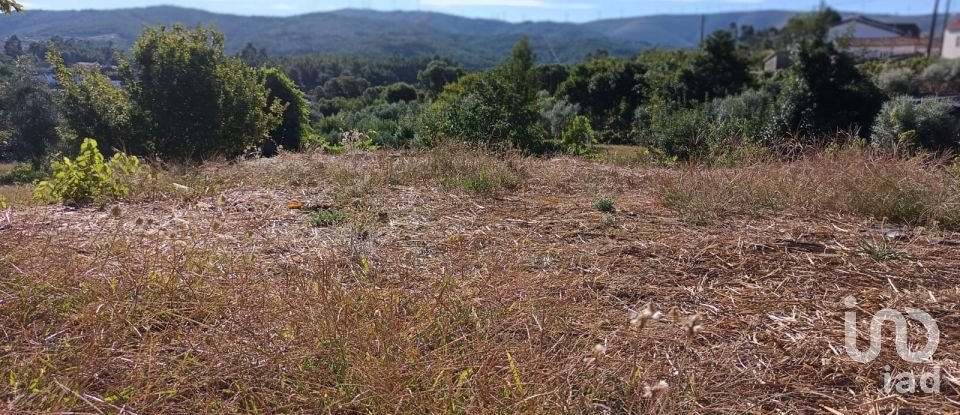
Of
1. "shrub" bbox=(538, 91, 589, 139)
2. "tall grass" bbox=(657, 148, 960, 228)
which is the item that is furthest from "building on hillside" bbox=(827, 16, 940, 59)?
"tall grass" bbox=(657, 148, 960, 228)

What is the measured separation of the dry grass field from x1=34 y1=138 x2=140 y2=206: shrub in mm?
283

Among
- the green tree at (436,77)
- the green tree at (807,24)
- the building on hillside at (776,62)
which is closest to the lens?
the green tree at (436,77)

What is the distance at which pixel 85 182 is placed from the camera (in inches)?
171

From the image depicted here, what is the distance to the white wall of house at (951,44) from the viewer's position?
45.6 metres

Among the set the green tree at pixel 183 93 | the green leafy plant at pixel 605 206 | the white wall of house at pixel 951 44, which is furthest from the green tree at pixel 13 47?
the white wall of house at pixel 951 44

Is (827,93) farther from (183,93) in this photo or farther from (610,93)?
(610,93)

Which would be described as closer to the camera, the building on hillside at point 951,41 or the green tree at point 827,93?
the green tree at point 827,93

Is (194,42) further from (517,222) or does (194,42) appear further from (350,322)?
(350,322)

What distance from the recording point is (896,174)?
4094 mm

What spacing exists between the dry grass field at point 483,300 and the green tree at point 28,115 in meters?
4.39

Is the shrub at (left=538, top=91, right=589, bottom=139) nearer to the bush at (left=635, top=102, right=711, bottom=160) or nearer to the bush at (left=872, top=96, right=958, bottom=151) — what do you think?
the bush at (left=635, top=102, right=711, bottom=160)

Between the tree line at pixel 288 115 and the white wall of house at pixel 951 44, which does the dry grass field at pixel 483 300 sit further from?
the white wall of house at pixel 951 44

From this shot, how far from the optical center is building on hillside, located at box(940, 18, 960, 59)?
45.7 metres

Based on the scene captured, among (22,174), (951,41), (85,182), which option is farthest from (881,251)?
(951,41)
